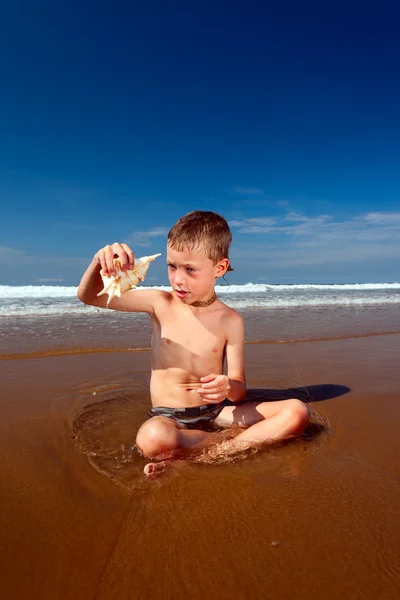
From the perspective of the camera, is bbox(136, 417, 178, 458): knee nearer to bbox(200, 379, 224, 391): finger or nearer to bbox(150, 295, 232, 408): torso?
bbox(200, 379, 224, 391): finger

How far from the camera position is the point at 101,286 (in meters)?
2.56

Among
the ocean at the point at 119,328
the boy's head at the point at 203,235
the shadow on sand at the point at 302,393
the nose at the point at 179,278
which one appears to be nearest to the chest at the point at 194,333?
the nose at the point at 179,278

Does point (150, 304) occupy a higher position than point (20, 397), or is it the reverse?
point (150, 304)

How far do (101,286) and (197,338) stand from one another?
2.43 feet

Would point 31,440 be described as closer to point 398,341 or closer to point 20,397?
point 20,397

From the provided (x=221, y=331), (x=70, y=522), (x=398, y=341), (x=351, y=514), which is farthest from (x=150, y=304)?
(x=398, y=341)

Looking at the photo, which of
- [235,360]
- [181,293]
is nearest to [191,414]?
[235,360]

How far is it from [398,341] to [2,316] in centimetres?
796

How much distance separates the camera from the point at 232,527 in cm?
147

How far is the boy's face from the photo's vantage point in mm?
2600

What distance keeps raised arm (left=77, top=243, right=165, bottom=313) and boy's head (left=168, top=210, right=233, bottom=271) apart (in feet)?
1.46

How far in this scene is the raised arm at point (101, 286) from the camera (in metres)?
2.19

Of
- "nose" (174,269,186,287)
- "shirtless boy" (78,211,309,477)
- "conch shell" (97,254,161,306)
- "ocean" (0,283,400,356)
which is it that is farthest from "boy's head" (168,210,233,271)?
"ocean" (0,283,400,356)

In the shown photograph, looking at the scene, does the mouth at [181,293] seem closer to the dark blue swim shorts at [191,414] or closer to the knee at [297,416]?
the dark blue swim shorts at [191,414]
